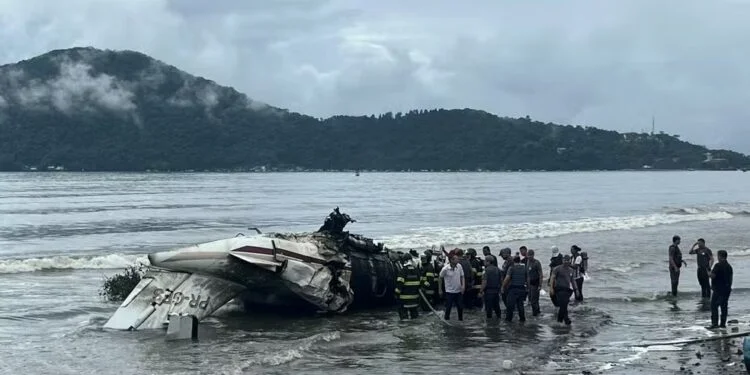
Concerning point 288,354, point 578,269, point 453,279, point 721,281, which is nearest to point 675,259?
point 578,269

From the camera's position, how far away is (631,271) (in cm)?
3219

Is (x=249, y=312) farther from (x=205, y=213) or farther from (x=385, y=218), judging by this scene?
(x=205, y=213)

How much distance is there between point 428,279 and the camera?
21938mm

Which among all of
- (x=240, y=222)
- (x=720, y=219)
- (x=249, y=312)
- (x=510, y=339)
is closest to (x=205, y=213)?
(x=240, y=222)

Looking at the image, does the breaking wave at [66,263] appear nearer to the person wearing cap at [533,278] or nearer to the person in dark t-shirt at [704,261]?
the person wearing cap at [533,278]

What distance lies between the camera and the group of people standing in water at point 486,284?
19.5 m

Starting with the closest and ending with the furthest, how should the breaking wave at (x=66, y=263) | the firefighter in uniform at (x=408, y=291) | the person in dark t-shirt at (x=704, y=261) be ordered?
1. the firefighter in uniform at (x=408, y=291)
2. the person in dark t-shirt at (x=704, y=261)
3. the breaking wave at (x=66, y=263)

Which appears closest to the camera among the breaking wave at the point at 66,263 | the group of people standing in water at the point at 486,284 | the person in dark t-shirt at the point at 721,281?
the person in dark t-shirt at the point at 721,281

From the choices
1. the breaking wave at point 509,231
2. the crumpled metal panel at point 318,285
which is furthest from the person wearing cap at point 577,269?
the breaking wave at point 509,231

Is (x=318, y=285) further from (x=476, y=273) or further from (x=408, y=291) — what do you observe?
(x=476, y=273)

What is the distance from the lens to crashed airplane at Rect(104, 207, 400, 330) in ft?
65.3

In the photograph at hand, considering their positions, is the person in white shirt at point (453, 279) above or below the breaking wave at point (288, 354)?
above

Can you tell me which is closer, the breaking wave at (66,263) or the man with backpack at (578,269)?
the man with backpack at (578,269)

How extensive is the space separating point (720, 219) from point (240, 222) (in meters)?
34.9
